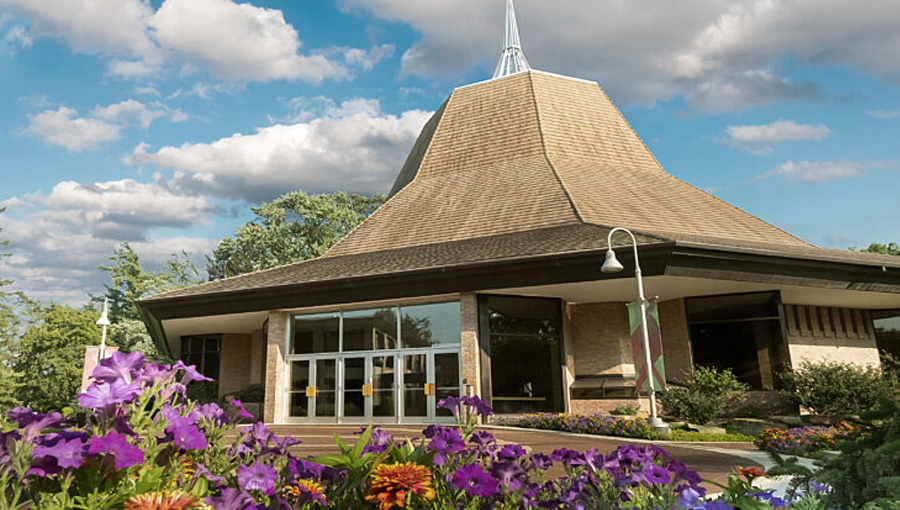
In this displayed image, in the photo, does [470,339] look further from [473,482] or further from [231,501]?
[231,501]

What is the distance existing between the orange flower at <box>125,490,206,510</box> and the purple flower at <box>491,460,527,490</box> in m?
1.31

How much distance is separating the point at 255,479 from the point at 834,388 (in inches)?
813

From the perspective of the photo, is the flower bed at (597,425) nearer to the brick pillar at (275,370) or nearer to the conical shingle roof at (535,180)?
the conical shingle roof at (535,180)

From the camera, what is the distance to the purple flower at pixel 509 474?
2448 millimetres

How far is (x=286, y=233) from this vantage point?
42.8 metres

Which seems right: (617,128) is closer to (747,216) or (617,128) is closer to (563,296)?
(747,216)

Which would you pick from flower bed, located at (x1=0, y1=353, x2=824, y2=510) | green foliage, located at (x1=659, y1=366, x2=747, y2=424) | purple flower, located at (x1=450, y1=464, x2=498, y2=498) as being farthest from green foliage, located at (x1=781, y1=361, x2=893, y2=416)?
purple flower, located at (x1=450, y1=464, x2=498, y2=498)

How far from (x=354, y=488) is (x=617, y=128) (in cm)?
2872

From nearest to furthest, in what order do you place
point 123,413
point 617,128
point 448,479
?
point 123,413 < point 448,479 < point 617,128

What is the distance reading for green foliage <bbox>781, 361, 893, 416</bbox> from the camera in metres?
18.0

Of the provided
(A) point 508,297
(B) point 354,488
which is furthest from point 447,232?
(B) point 354,488

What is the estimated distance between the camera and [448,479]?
225 centimetres

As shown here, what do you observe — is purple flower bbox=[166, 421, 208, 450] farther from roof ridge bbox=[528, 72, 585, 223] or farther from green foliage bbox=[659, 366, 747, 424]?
roof ridge bbox=[528, 72, 585, 223]

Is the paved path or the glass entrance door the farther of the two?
the glass entrance door
